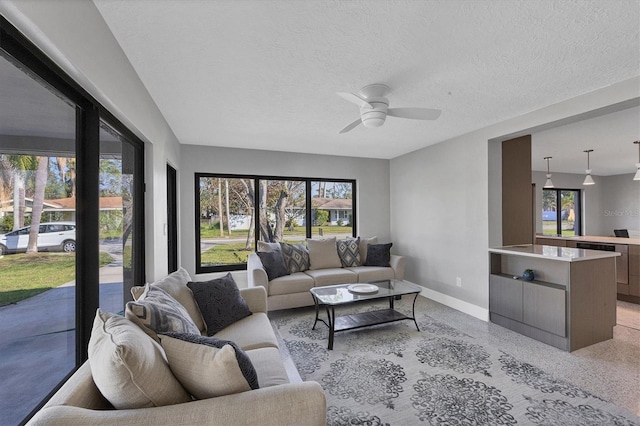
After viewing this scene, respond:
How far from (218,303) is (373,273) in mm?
2529

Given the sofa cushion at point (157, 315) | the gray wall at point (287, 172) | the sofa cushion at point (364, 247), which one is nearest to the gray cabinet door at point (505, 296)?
the sofa cushion at point (364, 247)

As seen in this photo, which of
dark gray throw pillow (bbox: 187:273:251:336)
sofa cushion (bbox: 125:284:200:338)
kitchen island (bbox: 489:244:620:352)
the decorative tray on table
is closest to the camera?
sofa cushion (bbox: 125:284:200:338)

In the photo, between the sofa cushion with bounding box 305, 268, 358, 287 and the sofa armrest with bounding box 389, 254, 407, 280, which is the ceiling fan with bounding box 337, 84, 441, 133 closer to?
the sofa cushion with bounding box 305, 268, 358, 287

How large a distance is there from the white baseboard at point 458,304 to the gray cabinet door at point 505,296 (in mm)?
143

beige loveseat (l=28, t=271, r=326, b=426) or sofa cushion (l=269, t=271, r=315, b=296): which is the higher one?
beige loveseat (l=28, t=271, r=326, b=426)

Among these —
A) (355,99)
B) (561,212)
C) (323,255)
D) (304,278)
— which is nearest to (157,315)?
(355,99)

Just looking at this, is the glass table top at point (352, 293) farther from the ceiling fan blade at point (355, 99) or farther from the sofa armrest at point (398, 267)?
the ceiling fan blade at point (355, 99)

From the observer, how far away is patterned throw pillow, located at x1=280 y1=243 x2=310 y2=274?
162 inches

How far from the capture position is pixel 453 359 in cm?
250

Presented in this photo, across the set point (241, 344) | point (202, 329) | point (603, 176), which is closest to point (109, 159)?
point (202, 329)

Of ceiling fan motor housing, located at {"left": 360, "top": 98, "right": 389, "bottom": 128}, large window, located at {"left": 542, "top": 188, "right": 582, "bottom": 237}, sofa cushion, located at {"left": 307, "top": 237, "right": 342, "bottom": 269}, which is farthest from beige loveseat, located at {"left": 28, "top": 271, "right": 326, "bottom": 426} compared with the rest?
large window, located at {"left": 542, "top": 188, "right": 582, "bottom": 237}

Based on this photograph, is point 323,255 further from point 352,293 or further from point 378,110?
point 378,110

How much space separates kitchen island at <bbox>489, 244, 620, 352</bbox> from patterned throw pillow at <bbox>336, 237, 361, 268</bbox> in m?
1.99

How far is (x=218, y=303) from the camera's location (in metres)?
2.19
